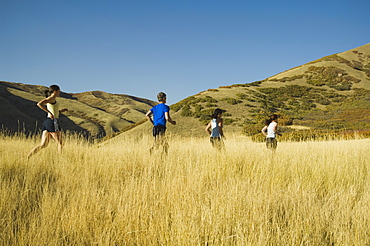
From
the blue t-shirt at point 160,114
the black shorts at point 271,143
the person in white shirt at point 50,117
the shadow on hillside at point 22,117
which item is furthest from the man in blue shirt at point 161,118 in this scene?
the shadow on hillside at point 22,117

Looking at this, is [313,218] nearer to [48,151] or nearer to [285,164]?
[285,164]

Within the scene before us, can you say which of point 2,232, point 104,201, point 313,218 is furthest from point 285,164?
point 2,232

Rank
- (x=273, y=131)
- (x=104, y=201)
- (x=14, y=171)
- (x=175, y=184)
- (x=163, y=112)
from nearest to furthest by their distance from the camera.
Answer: (x=104, y=201)
(x=175, y=184)
(x=14, y=171)
(x=163, y=112)
(x=273, y=131)

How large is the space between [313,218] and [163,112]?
14.5 feet

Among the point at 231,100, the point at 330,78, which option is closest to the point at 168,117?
the point at 231,100

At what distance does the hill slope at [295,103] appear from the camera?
24.9 meters

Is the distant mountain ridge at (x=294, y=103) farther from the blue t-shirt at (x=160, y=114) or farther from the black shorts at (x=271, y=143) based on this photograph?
the blue t-shirt at (x=160, y=114)

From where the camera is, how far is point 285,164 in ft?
18.9

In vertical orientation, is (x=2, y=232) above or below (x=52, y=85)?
below

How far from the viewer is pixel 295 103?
110 feet

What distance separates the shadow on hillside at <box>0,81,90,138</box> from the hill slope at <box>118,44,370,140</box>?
21522 millimetres

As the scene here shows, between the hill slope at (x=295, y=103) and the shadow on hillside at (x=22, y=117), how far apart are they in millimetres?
21522

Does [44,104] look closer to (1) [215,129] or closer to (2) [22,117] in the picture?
(1) [215,129]

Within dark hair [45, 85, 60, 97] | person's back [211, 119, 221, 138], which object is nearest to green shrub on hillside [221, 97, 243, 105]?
person's back [211, 119, 221, 138]
